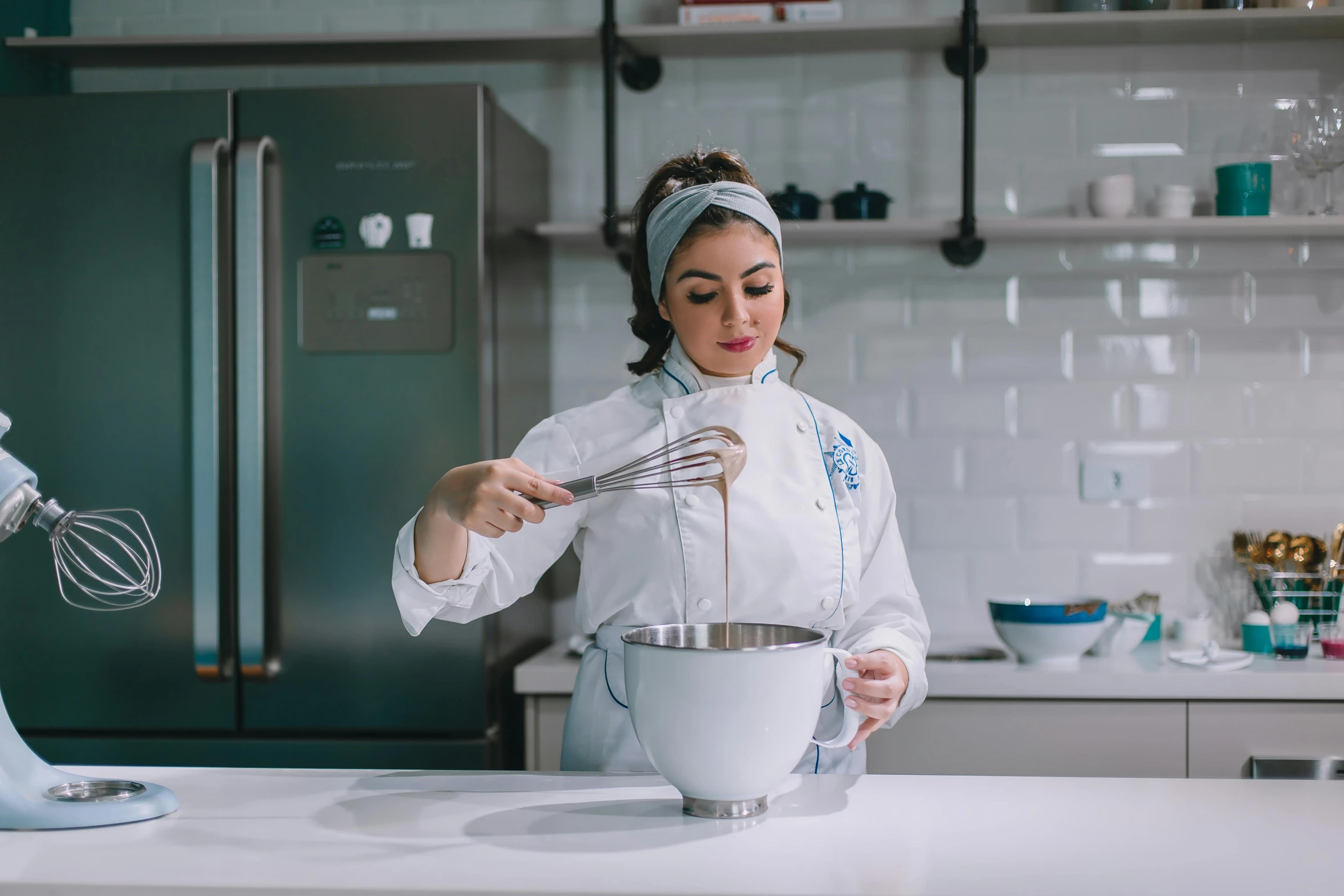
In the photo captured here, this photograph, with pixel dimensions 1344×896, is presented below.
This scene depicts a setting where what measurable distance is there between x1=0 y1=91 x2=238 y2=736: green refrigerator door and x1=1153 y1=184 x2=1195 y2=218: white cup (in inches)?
70.0

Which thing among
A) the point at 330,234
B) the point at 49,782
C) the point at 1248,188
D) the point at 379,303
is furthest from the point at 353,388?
the point at 1248,188

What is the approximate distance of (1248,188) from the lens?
218 cm

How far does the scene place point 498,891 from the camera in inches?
27.9

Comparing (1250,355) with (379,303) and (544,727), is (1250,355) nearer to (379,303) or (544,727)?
(544,727)

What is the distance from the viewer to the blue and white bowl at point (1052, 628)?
1931mm

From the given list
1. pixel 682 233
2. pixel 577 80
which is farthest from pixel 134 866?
pixel 577 80

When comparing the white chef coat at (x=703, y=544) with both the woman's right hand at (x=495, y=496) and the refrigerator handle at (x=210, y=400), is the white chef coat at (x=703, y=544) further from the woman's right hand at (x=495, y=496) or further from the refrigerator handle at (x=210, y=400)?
the refrigerator handle at (x=210, y=400)

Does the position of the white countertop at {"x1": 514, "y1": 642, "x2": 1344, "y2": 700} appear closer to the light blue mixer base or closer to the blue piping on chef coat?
the blue piping on chef coat

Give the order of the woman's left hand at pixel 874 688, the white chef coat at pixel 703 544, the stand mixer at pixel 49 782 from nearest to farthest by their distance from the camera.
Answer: the stand mixer at pixel 49 782 → the woman's left hand at pixel 874 688 → the white chef coat at pixel 703 544

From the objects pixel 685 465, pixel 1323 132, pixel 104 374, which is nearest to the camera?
pixel 685 465

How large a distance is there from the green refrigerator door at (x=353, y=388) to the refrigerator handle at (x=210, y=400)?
0.04 metres

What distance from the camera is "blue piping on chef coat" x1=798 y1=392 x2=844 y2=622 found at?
4.20 feet

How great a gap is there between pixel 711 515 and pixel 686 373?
0.18 m

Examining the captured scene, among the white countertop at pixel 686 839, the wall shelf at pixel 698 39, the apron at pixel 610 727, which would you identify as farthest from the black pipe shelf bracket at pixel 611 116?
the white countertop at pixel 686 839
